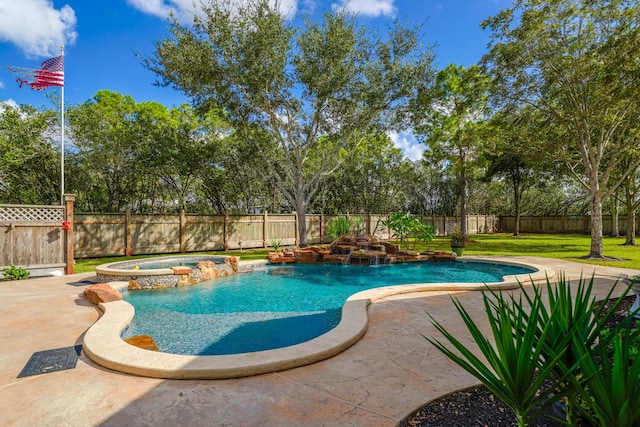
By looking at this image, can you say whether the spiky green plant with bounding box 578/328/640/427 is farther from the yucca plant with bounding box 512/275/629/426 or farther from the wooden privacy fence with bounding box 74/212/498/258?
the wooden privacy fence with bounding box 74/212/498/258

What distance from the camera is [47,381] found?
2.72m

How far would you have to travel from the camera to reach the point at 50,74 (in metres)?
9.11

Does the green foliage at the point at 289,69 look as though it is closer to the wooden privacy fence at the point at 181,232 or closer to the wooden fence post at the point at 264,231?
the wooden fence post at the point at 264,231

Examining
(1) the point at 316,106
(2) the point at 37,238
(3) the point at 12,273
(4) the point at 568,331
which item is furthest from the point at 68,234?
(4) the point at 568,331

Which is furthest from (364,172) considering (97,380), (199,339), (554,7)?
(97,380)

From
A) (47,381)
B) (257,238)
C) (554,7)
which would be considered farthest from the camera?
(257,238)

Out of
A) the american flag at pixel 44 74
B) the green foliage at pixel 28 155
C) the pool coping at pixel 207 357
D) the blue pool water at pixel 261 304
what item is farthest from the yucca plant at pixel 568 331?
the green foliage at pixel 28 155

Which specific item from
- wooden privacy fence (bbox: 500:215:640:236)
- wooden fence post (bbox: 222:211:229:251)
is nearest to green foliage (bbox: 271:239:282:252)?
wooden fence post (bbox: 222:211:229:251)

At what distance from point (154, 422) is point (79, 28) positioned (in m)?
15.0

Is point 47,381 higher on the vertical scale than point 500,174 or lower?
lower

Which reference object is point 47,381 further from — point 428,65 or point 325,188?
point 325,188

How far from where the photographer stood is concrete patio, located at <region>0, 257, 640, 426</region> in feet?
7.11

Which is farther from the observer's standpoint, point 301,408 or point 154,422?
point 301,408

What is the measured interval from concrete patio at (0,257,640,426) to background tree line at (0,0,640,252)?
406 inches
